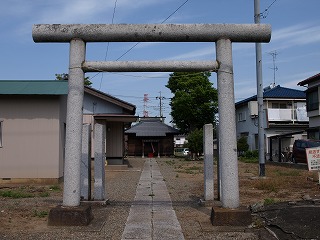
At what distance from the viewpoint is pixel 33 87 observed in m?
16.0

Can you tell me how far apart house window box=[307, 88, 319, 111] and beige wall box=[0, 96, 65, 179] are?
71.1 feet

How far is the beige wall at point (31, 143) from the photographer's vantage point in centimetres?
1572

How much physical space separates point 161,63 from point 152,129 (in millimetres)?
36897

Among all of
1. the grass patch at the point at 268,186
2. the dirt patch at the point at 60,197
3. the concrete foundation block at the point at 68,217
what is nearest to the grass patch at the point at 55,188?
the dirt patch at the point at 60,197

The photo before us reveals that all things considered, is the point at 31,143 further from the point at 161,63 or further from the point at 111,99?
the point at 111,99

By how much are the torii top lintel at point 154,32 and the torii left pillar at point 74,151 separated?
0.98 feet

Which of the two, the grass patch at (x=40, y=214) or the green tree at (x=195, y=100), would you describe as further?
the green tree at (x=195, y=100)

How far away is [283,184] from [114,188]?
20.3ft

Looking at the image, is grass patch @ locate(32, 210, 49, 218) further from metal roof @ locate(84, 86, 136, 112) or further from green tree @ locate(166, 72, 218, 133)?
green tree @ locate(166, 72, 218, 133)

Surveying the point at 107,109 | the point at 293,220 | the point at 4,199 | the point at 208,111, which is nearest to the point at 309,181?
the point at 293,220

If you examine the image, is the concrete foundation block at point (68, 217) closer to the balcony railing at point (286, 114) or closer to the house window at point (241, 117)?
the balcony railing at point (286, 114)

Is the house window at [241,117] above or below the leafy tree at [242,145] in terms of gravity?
above

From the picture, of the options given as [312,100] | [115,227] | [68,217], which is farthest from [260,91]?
[312,100]

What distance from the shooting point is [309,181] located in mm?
15781
